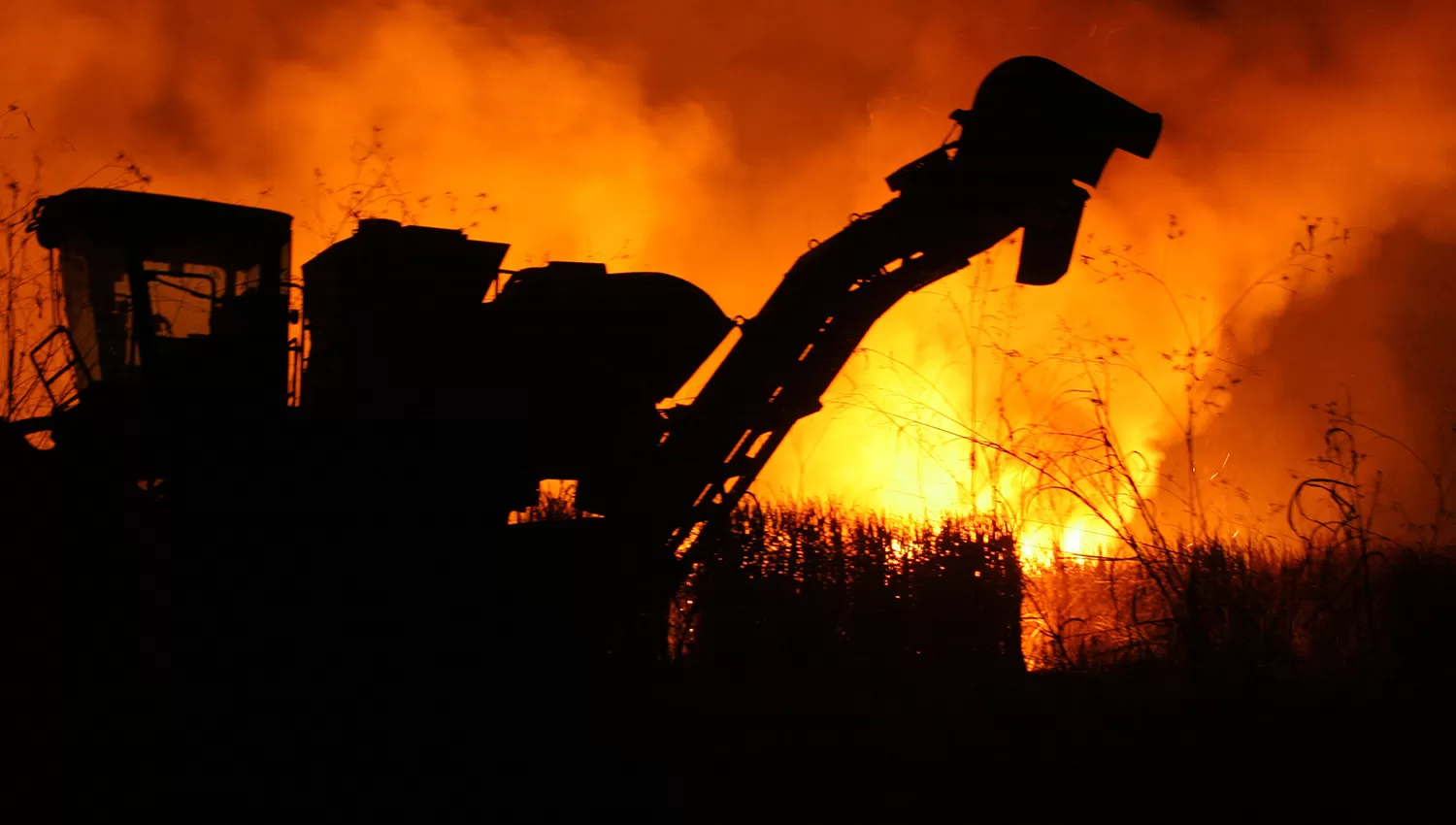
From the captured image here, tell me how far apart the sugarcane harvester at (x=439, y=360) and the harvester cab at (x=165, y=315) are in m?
0.01

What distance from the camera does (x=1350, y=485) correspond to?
201 inches

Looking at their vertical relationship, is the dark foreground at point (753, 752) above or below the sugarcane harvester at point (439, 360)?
below

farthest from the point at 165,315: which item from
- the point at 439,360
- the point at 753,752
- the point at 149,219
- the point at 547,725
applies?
the point at 753,752

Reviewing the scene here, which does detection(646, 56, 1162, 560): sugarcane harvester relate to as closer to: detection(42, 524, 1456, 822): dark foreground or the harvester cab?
detection(42, 524, 1456, 822): dark foreground

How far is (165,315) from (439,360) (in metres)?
1.52

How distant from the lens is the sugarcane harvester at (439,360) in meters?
5.25

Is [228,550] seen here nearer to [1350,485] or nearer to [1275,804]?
[1275,804]

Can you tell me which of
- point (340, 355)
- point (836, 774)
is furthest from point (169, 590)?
point (836, 774)

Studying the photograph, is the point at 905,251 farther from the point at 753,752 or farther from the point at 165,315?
the point at 165,315

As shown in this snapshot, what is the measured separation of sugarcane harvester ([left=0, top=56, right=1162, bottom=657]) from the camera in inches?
207

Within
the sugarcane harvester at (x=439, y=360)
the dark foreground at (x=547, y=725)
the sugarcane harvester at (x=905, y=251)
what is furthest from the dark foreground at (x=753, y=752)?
the sugarcane harvester at (x=905, y=251)

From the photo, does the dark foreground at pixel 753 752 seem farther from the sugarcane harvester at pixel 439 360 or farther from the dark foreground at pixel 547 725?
the sugarcane harvester at pixel 439 360

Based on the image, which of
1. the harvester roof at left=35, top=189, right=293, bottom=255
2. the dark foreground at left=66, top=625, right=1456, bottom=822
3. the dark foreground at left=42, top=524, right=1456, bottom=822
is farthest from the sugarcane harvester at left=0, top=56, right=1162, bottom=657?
the dark foreground at left=66, top=625, right=1456, bottom=822

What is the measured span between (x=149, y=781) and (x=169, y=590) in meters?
0.91
